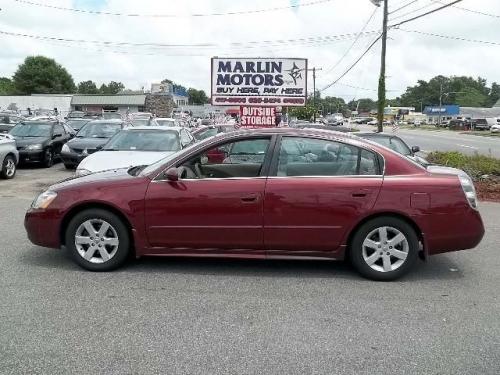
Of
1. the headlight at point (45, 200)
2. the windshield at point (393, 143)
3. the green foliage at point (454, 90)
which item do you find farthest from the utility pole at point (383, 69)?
the green foliage at point (454, 90)

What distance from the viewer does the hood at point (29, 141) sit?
15539 mm

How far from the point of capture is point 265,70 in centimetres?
1422

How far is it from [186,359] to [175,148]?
23.7 ft

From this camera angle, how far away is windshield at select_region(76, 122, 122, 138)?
16.0 meters

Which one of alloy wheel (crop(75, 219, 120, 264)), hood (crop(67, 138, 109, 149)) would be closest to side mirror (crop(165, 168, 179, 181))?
alloy wheel (crop(75, 219, 120, 264))

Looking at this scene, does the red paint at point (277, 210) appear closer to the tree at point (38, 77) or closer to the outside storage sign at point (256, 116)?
the outside storage sign at point (256, 116)

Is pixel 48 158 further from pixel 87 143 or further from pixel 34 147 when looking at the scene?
pixel 87 143

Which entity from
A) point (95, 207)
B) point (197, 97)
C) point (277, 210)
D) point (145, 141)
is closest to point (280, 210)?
point (277, 210)

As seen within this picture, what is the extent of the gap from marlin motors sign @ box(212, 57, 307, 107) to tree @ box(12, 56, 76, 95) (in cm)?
11150

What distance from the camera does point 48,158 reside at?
1591 centimetres

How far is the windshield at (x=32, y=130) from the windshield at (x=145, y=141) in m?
6.65

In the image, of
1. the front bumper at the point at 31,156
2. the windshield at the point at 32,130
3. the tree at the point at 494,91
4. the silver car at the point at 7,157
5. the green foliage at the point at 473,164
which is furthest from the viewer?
the tree at the point at 494,91

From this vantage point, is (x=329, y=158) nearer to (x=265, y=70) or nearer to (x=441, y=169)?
(x=441, y=169)

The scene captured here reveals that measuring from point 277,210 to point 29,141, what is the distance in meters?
12.7
